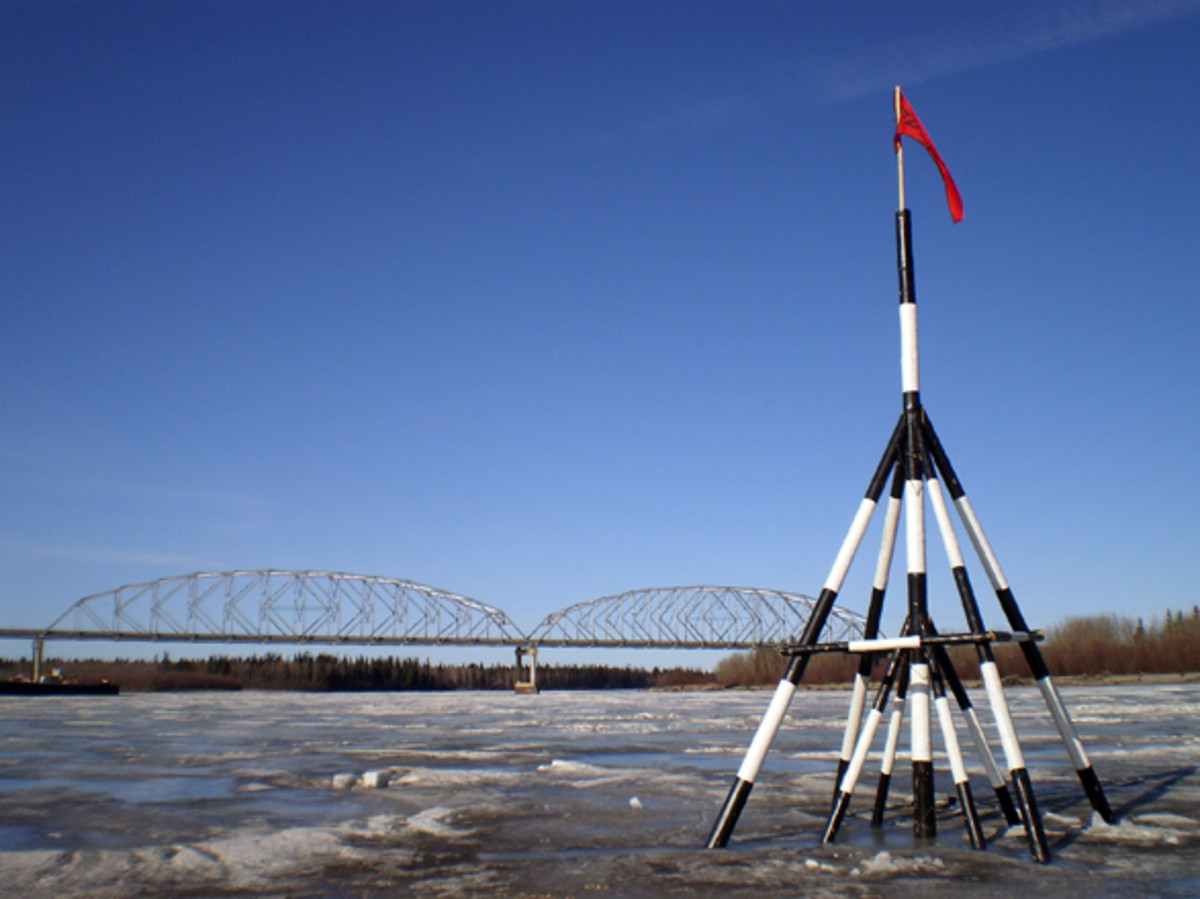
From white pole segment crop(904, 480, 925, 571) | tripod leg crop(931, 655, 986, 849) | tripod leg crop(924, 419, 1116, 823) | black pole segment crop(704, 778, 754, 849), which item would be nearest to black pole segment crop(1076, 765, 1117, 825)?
tripod leg crop(924, 419, 1116, 823)

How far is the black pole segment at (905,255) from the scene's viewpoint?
28.9ft

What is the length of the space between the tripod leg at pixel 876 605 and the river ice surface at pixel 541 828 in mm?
845

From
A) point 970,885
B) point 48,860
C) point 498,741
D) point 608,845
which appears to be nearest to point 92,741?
point 498,741

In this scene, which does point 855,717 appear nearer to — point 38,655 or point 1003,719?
point 1003,719

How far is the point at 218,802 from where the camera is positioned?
35.7ft

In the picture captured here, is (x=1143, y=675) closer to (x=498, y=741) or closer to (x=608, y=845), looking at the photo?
(x=498, y=741)

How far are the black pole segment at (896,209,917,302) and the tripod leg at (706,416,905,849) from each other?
50.6 inches

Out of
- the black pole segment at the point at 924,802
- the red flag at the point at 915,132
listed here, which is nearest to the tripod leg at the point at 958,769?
the black pole segment at the point at 924,802

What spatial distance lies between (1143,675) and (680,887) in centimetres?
9713

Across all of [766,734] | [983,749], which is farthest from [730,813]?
[983,749]

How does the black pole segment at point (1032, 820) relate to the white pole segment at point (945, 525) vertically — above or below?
below

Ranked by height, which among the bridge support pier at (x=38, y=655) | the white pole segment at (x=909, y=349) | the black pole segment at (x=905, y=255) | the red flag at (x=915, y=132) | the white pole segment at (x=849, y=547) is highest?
the red flag at (x=915, y=132)

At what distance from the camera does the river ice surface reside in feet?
21.7

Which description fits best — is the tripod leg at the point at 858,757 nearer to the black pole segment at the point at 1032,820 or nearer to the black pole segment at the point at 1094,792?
the black pole segment at the point at 1032,820
